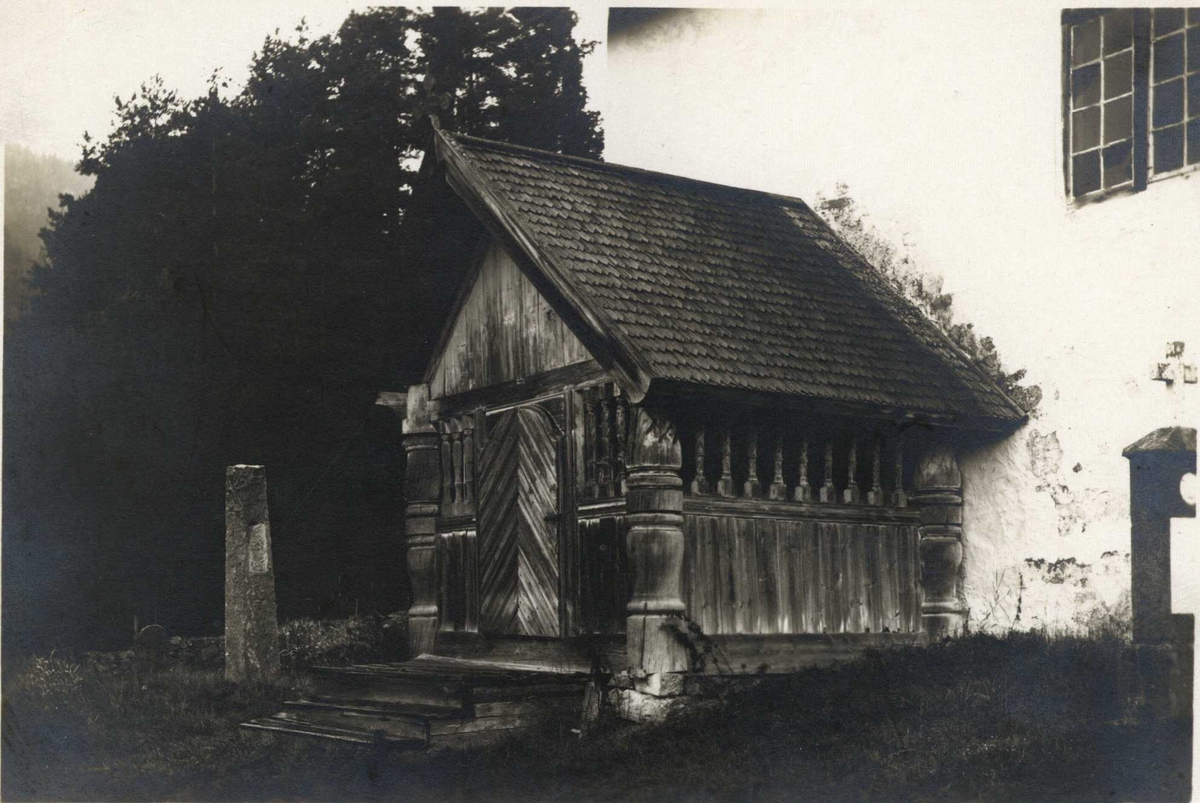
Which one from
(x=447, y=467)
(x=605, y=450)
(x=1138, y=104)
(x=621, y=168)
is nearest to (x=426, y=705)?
(x=605, y=450)

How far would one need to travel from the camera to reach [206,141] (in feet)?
47.6

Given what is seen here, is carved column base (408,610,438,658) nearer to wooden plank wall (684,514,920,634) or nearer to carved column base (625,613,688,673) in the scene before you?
carved column base (625,613,688,673)

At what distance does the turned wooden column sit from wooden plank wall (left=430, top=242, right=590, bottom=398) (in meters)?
1.13

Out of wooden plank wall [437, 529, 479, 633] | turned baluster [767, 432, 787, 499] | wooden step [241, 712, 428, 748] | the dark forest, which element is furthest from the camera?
the dark forest

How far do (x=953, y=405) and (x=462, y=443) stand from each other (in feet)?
14.5

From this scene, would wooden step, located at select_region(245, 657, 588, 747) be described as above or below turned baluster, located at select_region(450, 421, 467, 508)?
below

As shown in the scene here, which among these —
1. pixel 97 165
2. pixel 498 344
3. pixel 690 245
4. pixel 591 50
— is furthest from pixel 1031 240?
pixel 97 165

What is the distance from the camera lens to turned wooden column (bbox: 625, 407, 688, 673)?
35.2 ft

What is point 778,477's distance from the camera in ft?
38.6

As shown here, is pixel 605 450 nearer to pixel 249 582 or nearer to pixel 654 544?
pixel 654 544

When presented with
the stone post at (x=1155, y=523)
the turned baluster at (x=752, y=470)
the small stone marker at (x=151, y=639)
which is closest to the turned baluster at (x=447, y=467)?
the turned baluster at (x=752, y=470)

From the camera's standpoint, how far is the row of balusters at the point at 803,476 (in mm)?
11422

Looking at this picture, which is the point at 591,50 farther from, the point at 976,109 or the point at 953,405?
the point at 953,405

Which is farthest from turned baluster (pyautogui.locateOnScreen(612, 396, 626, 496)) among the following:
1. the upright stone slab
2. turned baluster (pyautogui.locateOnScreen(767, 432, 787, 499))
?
the upright stone slab
